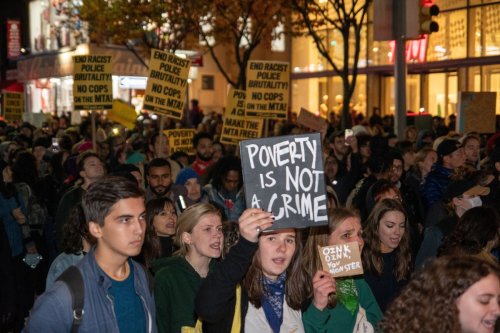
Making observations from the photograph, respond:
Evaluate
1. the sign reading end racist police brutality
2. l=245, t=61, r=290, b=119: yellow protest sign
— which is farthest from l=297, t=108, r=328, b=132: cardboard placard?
the sign reading end racist police brutality

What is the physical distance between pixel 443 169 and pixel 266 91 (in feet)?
14.5

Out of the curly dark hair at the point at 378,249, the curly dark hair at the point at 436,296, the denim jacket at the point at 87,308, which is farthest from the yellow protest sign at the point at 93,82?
the curly dark hair at the point at 436,296

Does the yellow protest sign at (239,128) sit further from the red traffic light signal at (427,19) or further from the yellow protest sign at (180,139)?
the red traffic light signal at (427,19)

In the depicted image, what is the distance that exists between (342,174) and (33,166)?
13.6ft

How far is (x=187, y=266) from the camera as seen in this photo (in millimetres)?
5906

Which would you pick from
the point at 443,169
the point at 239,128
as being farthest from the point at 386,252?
the point at 239,128

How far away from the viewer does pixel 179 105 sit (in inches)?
546

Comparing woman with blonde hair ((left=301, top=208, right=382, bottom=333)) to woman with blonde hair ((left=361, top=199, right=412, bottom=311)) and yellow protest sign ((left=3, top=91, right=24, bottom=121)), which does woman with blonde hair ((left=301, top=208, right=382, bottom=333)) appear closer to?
woman with blonde hair ((left=361, top=199, right=412, bottom=311))

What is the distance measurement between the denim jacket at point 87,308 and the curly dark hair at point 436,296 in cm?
138

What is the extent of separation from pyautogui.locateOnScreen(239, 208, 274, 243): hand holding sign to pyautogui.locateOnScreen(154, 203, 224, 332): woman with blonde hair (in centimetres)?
151

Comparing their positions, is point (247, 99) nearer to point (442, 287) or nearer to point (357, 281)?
point (357, 281)

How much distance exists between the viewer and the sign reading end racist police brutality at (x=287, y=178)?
4.54m

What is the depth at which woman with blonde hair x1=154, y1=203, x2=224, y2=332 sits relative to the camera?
18.6ft

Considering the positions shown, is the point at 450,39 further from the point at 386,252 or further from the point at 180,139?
the point at 386,252
